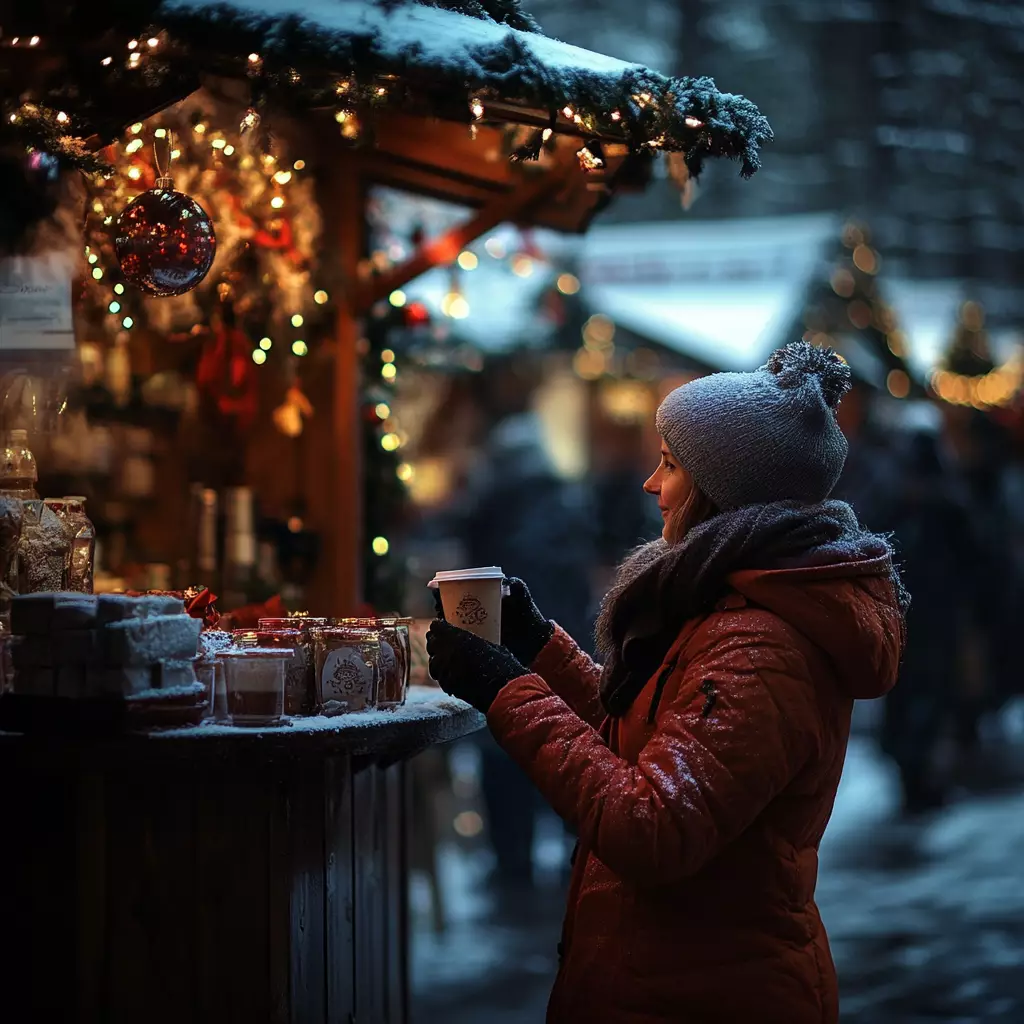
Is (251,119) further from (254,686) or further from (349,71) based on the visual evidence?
Answer: (254,686)

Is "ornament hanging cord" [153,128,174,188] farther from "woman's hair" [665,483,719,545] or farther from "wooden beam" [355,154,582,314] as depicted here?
"woman's hair" [665,483,719,545]

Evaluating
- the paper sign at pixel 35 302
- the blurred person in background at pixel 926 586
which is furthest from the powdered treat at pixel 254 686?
the blurred person in background at pixel 926 586

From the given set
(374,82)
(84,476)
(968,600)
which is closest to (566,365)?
(968,600)

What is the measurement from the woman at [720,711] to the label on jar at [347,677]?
0.91 ft

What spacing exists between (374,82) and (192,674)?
143 centimetres

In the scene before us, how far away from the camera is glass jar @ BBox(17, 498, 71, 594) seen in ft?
11.6

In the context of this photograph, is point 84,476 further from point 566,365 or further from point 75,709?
point 566,365

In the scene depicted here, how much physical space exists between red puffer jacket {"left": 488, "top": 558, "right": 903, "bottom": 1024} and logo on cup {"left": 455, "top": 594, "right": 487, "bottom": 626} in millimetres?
271

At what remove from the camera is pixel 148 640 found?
3062mm

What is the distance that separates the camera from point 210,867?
3.31 m

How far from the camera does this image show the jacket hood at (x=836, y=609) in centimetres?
295

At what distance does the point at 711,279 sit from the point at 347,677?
11.1m

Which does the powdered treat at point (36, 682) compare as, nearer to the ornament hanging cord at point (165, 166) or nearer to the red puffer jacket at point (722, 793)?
the red puffer jacket at point (722, 793)

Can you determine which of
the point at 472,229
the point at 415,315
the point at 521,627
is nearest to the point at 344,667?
the point at 521,627
